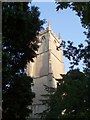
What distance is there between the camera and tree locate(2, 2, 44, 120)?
12.6m

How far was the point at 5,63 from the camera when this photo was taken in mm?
11820

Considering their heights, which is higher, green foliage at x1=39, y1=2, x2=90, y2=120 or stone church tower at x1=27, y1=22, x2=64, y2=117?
stone church tower at x1=27, y1=22, x2=64, y2=117

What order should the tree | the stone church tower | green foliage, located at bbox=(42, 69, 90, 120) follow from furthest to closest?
the stone church tower, green foliage, located at bbox=(42, 69, 90, 120), the tree

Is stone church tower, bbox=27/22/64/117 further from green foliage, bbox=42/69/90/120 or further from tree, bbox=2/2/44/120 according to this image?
tree, bbox=2/2/44/120

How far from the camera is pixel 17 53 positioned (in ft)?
46.7

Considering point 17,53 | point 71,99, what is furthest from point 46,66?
point 71,99

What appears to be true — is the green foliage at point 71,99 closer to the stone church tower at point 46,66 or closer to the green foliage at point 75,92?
the green foliage at point 75,92

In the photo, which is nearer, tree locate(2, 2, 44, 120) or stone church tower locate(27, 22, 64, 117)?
tree locate(2, 2, 44, 120)

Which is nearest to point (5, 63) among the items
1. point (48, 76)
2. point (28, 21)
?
point (28, 21)

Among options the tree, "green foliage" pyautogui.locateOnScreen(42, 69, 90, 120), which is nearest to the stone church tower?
"green foliage" pyautogui.locateOnScreen(42, 69, 90, 120)

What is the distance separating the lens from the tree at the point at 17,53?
12578 mm

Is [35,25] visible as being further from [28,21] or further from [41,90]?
[41,90]

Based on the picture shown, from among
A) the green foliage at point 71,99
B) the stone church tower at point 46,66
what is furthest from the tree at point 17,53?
the stone church tower at point 46,66

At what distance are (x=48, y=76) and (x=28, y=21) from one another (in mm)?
34517
